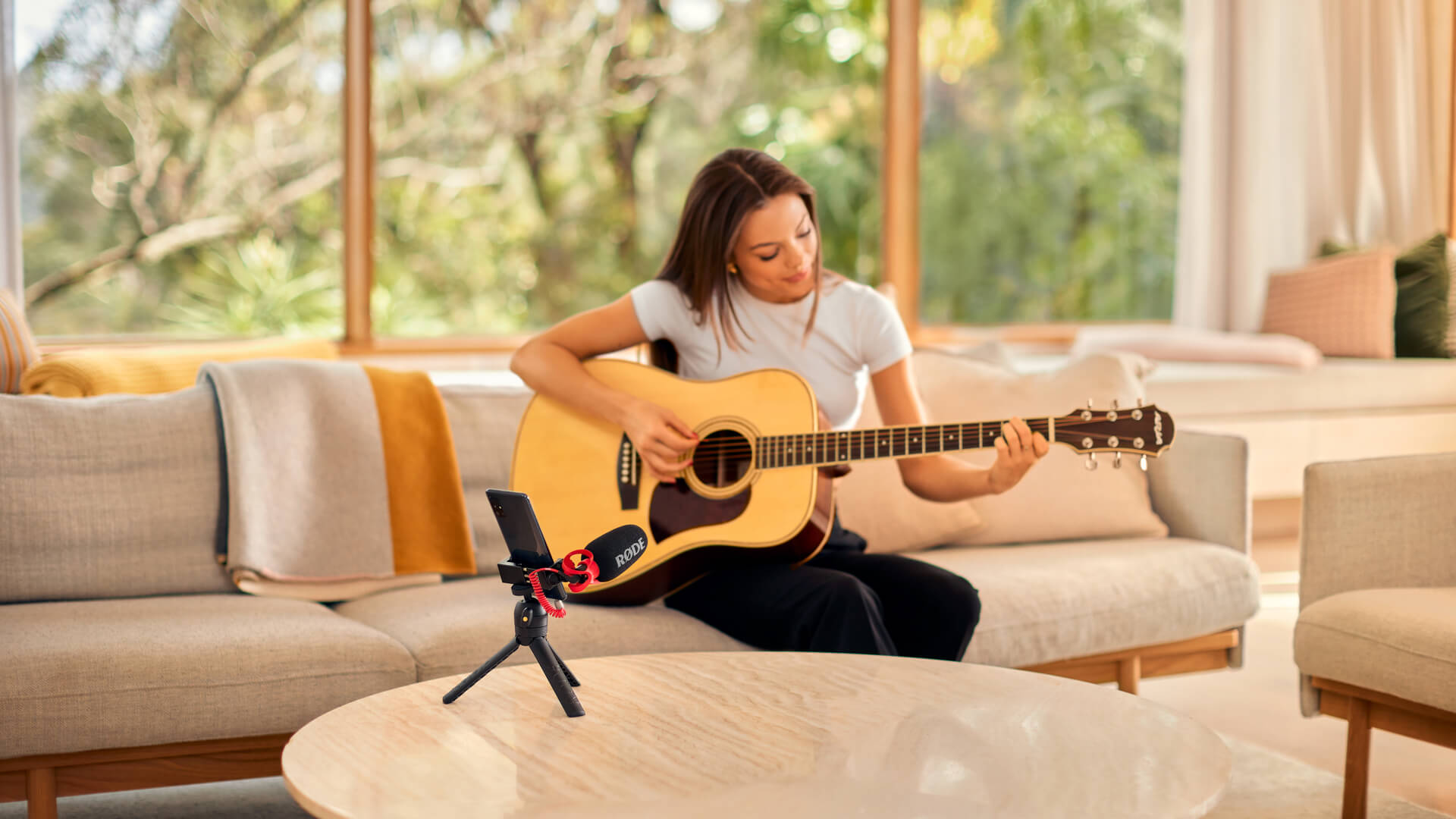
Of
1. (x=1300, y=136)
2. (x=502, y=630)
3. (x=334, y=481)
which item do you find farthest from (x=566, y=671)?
(x=1300, y=136)

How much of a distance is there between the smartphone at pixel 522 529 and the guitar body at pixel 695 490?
0.52 meters

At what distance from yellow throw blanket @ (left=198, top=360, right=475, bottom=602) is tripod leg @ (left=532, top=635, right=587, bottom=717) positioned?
0.90 m

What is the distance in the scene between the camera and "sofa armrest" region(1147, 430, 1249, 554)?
231cm

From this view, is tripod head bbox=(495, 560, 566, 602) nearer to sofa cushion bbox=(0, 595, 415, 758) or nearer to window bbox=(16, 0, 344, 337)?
sofa cushion bbox=(0, 595, 415, 758)

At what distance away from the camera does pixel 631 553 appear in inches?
48.0

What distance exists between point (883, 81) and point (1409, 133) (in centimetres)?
192

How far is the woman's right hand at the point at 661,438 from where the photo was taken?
181cm

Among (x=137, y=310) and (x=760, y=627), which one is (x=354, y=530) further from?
(x=137, y=310)

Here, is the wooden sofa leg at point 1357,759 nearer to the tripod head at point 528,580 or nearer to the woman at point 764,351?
the woman at point 764,351

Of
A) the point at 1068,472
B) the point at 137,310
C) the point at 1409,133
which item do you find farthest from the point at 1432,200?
the point at 137,310

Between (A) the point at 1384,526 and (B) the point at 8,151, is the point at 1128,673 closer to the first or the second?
(A) the point at 1384,526

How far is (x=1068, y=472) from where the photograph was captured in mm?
2418

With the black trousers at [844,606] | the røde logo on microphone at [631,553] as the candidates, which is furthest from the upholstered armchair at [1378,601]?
the røde logo on microphone at [631,553]

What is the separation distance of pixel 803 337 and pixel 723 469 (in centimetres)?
27
